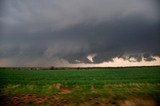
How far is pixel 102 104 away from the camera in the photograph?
18172 mm

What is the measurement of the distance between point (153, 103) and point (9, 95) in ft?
41.4

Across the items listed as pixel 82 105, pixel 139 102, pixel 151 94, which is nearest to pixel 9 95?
pixel 82 105

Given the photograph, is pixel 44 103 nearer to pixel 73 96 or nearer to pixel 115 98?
pixel 73 96

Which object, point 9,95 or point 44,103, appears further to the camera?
point 9,95

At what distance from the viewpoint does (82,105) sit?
18047 mm

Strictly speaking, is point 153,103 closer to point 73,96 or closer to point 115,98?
point 115,98

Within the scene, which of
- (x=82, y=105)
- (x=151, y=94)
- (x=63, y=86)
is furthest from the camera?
(x=63, y=86)

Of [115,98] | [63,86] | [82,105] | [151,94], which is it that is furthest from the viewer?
[63,86]

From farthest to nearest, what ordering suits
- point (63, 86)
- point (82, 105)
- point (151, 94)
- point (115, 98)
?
point (63, 86), point (151, 94), point (115, 98), point (82, 105)

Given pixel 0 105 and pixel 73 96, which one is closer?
pixel 0 105

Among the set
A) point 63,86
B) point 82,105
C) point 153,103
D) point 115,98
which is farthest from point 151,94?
point 63,86

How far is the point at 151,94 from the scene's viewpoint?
69.0 feet

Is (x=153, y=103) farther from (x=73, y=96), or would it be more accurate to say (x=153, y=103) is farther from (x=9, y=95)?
(x=9, y=95)

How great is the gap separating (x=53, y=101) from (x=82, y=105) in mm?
2491
